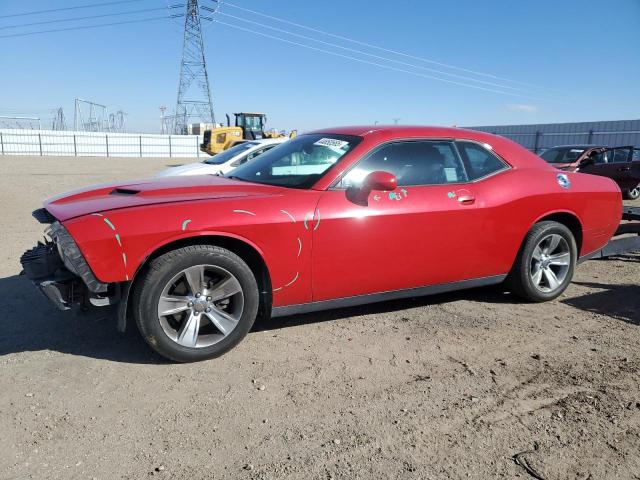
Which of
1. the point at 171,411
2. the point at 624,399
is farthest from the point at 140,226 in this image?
the point at 624,399

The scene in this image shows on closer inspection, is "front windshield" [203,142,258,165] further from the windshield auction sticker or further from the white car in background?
the windshield auction sticker

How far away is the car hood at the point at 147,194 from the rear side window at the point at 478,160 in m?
1.69

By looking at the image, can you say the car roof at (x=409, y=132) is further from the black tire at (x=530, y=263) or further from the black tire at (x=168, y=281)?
the black tire at (x=168, y=281)

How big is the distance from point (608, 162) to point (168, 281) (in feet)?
44.6

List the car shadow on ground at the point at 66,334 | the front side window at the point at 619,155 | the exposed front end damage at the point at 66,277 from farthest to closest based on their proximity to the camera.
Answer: the front side window at the point at 619,155 < the car shadow on ground at the point at 66,334 < the exposed front end damage at the point at 66,277

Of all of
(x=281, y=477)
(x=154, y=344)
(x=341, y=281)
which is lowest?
(x=281, y=477)

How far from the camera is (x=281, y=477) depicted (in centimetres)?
220

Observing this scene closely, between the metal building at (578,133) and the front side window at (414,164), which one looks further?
the metal building at (578,133)

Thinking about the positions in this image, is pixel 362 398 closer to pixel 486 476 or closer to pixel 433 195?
pixel 486 476

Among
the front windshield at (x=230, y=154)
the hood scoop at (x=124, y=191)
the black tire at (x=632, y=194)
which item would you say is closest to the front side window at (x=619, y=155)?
the black tire at (x=632, y=194)

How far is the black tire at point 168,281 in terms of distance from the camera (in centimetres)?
304

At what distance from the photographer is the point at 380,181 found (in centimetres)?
349

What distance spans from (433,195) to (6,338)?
3.39m

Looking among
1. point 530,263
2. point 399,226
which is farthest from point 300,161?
point 530,263
